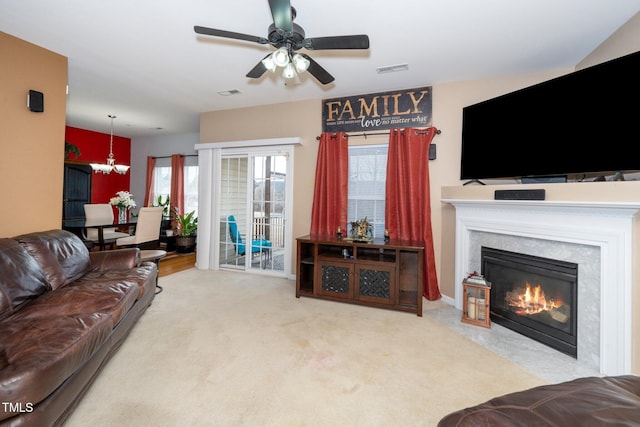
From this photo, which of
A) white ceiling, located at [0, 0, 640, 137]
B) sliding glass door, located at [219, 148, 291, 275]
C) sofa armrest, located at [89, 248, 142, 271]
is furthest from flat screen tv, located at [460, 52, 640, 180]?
sofa armrest, located at [89, 248, 142, 271]

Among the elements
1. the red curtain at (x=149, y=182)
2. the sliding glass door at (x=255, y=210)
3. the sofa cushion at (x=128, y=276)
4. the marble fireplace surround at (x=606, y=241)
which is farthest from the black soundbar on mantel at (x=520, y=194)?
the red curtain at (x=149, y=182)

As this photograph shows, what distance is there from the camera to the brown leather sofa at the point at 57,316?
116 centimetres

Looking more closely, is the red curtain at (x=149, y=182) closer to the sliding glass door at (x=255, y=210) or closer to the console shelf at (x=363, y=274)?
the sliding glass door at (x=255, y=210)

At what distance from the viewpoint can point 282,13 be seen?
5.47 feet

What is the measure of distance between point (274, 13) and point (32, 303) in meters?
2.49

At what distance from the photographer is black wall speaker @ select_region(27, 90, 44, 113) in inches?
102

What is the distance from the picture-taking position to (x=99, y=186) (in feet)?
21.6

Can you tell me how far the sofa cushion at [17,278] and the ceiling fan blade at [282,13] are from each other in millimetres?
2441

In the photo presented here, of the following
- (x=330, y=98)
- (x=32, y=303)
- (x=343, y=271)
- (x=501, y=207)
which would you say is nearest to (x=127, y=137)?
(x=330, y=98)

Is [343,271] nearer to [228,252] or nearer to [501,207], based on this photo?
[501,207]

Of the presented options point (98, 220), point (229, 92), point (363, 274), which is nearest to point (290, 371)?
point (363, 274)

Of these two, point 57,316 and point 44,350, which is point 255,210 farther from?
point 44,350

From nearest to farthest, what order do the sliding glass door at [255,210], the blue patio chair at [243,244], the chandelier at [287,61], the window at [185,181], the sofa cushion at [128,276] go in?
the chandelier at [287,61] < the sofa cushion at [128,276] < the sliding glass door at [255,210] < the blue patio chair at [243,244] < the window at [185,181]

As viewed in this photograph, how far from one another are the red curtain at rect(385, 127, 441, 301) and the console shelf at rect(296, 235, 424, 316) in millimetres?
200
